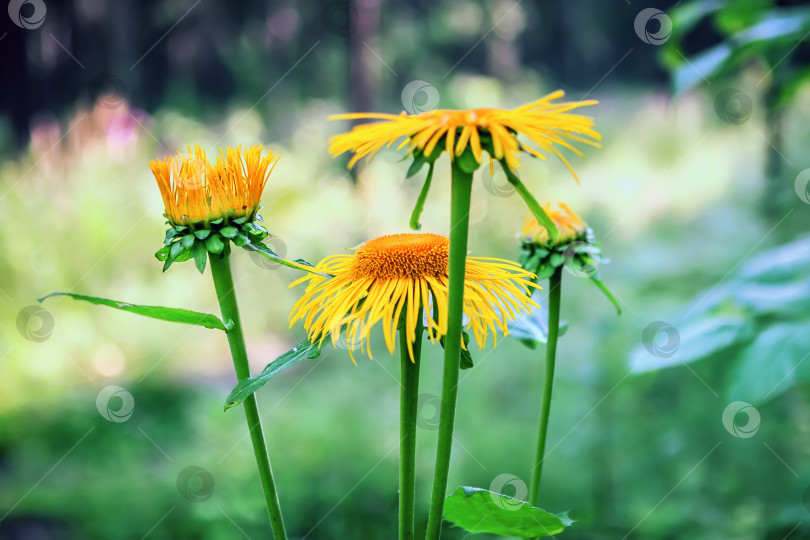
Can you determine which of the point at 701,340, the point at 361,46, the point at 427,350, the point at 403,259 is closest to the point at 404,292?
the point at 403,259

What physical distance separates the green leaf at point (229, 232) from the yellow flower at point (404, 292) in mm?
54

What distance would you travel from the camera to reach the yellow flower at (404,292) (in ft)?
1.44

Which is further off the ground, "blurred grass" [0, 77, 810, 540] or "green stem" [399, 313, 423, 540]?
"blurred grass" [0, 77, 810, 540]

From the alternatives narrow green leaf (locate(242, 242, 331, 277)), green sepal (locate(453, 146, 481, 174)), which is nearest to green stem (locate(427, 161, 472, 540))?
green sepal (locate(453, 146, 481, 174))

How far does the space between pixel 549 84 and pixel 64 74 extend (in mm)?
6211

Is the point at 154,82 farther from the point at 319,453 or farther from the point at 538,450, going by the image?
the point at 538,450

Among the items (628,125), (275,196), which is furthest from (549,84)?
(275,196)

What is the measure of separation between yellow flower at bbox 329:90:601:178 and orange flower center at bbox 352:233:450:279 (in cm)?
9

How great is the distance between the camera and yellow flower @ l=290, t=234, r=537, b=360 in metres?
0.44

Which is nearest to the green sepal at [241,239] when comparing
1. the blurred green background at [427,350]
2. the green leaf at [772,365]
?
the blurred green background at [427,350]

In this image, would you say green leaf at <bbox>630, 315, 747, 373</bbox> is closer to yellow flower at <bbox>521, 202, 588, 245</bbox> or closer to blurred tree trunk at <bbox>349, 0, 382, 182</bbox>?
yellow flower at <bbox>521, 202, 588, 245</bbox>

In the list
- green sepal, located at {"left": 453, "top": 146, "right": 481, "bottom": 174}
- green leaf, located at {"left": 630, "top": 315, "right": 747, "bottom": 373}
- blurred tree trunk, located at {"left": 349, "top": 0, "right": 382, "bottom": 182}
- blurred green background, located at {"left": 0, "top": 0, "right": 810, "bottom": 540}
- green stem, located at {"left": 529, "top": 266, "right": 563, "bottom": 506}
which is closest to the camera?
green sepal, located at {"left": 453, "top": 146, "right": 481, "bottom": 174}

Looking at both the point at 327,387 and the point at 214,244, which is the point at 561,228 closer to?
the point at 214,244

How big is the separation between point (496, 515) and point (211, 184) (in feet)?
0.95
